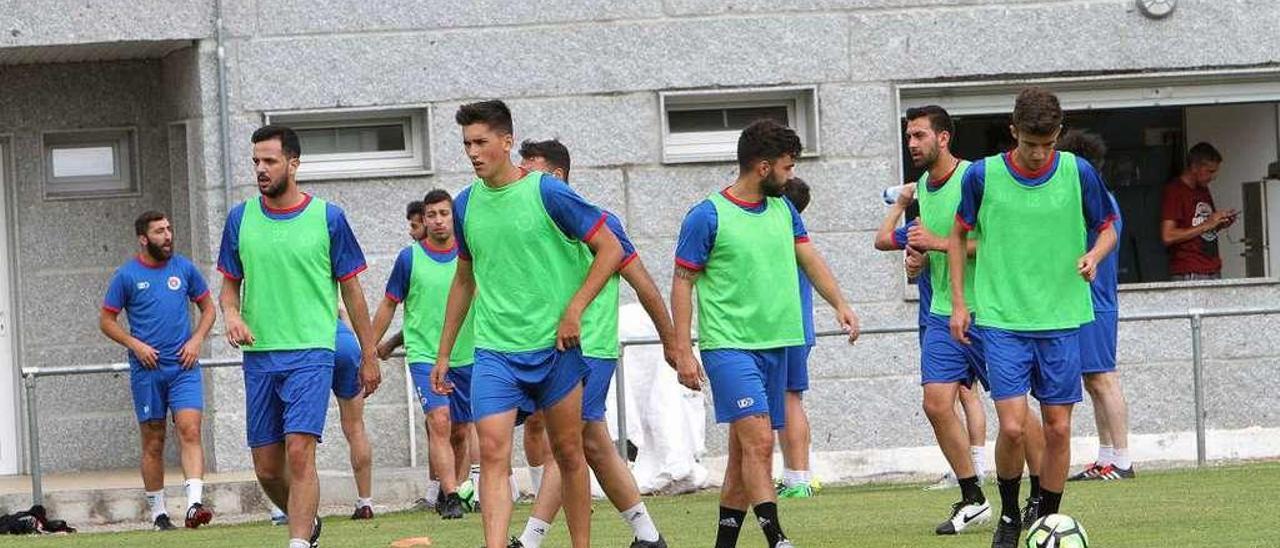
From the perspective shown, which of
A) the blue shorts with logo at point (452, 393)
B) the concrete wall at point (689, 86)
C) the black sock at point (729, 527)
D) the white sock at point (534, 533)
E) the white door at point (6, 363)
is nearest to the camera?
the black sock at point (729, 527)

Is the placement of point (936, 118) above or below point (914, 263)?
above

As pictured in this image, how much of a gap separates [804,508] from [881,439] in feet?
11.9

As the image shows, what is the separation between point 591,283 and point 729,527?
1347 millimetres

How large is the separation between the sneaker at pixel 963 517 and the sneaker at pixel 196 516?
17.7 ft

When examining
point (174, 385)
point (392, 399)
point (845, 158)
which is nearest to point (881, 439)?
point (845, 158)

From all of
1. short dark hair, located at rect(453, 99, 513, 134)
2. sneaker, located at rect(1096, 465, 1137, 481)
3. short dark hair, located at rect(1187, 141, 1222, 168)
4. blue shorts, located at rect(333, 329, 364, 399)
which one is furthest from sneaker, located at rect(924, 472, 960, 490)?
short dark hair, located at rect(453, 99, 513, 134)

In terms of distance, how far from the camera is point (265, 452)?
35.4 feet

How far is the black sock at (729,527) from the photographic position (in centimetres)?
1006

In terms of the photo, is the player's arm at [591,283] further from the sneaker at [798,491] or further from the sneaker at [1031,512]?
the sneaker at [798,491]

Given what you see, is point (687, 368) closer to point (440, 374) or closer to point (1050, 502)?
point (440, 374)

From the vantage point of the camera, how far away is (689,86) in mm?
16938

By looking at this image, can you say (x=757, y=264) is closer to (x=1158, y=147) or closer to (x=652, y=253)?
(x=652, y=253)

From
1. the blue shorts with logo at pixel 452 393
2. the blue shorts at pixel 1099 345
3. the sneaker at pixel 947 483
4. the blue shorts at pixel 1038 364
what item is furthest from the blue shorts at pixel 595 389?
the sneaker at pixel 947 483

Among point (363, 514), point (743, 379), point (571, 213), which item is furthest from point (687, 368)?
point (363, 514)
